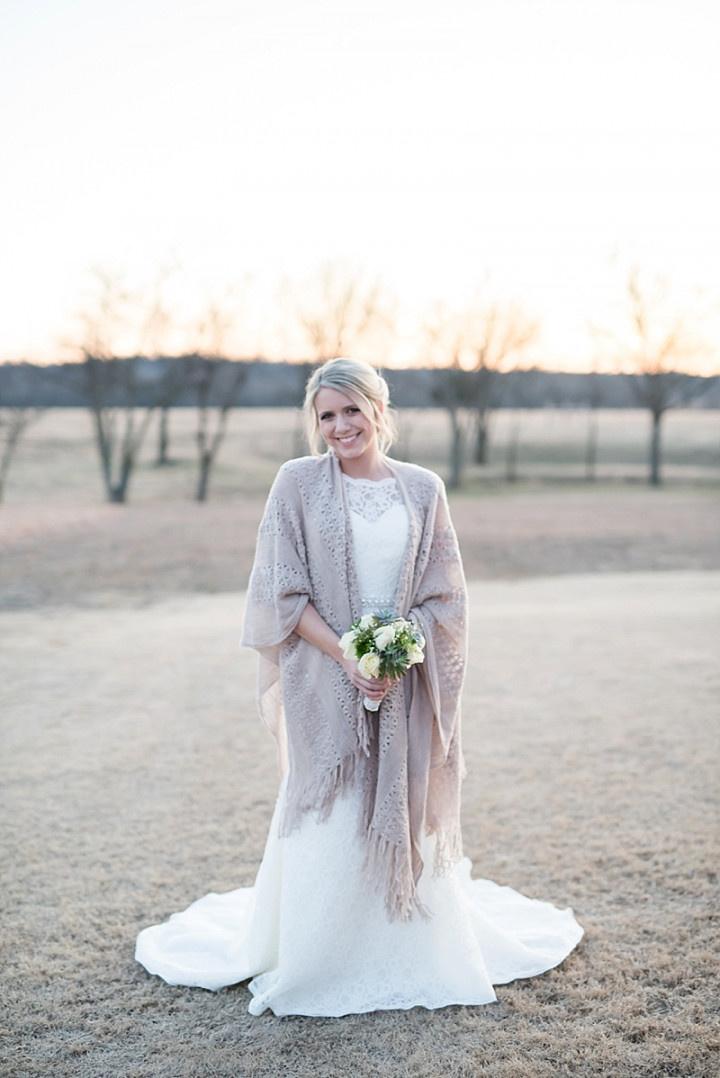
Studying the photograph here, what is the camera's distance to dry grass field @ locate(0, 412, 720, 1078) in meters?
2.96

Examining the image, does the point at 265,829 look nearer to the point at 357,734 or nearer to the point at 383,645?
the point at 357,734

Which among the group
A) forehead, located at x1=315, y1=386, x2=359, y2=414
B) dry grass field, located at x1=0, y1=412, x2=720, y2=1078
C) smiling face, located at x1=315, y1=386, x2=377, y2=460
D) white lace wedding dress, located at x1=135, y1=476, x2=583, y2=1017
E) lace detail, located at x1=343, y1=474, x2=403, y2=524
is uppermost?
forehead, located at x1=315, y1=386, x2=359, y2=414

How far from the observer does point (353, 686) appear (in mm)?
3135

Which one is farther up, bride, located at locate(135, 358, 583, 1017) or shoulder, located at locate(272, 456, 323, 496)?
shoulder, located at locate(272, 456, 323, 496)

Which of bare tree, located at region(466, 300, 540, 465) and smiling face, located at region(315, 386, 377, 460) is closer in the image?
smiling face, located at region(315, 386, 377, 460)

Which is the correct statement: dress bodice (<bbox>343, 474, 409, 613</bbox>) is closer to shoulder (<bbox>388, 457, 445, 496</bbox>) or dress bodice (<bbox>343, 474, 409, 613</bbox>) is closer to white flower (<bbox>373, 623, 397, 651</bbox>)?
shoulder (<bbox>388, 457, 445, 496</bbox>)

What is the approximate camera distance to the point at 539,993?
127 inches

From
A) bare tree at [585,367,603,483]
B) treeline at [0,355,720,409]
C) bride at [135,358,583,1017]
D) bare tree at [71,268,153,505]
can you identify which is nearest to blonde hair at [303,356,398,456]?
bride at [135,358,583,1017]

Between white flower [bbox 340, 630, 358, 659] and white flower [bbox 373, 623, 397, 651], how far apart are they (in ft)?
0.24

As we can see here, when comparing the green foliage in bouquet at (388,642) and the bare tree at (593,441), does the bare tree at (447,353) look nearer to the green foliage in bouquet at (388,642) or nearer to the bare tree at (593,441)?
the bare tree at (593,441)

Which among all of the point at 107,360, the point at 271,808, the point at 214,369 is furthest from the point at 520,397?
the point at 271,808

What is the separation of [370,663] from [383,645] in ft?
0.22

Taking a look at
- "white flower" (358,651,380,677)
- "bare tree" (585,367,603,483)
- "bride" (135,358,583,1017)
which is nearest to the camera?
"white flower" (358,651,380,677)

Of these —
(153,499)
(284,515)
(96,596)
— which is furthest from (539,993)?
(153,499)
